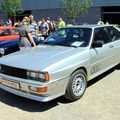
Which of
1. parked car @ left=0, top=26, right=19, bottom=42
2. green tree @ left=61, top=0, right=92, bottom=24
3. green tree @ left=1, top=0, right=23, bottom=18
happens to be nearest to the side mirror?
parked car @ left=0, top=26, right=19, bottom=42

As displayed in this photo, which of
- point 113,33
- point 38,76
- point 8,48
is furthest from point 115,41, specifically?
point 8,48

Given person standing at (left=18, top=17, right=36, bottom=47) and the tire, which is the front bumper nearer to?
the tire

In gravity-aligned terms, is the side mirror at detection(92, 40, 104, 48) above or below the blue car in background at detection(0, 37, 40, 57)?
above

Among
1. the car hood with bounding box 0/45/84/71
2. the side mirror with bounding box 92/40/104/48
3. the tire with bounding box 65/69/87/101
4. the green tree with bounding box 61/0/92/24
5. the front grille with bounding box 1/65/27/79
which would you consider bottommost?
the tire with bounding box 65/69/87/101

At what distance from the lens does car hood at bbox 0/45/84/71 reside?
4.95 metres

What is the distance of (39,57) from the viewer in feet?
17.6

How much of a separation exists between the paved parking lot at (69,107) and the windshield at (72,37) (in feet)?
3.72

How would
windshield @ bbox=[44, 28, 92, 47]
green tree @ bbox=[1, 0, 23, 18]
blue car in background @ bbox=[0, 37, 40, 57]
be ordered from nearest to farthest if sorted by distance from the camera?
windshield @ bbox=[44, 28, 92, 47] → blue car in background @ bbox=[0, 37, 40, 57] → green tree @ bbox=[1, 0, 23, 18]

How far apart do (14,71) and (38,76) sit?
23.8 inches

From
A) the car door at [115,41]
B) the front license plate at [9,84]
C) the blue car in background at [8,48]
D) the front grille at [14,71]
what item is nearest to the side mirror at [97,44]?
the car door at [115,41]

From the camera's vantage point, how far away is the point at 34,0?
132ft

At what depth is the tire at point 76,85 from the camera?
16.8 feet

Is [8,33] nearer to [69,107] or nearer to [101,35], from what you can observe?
[101,35]

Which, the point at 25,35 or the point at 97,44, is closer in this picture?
the point at 97,44
